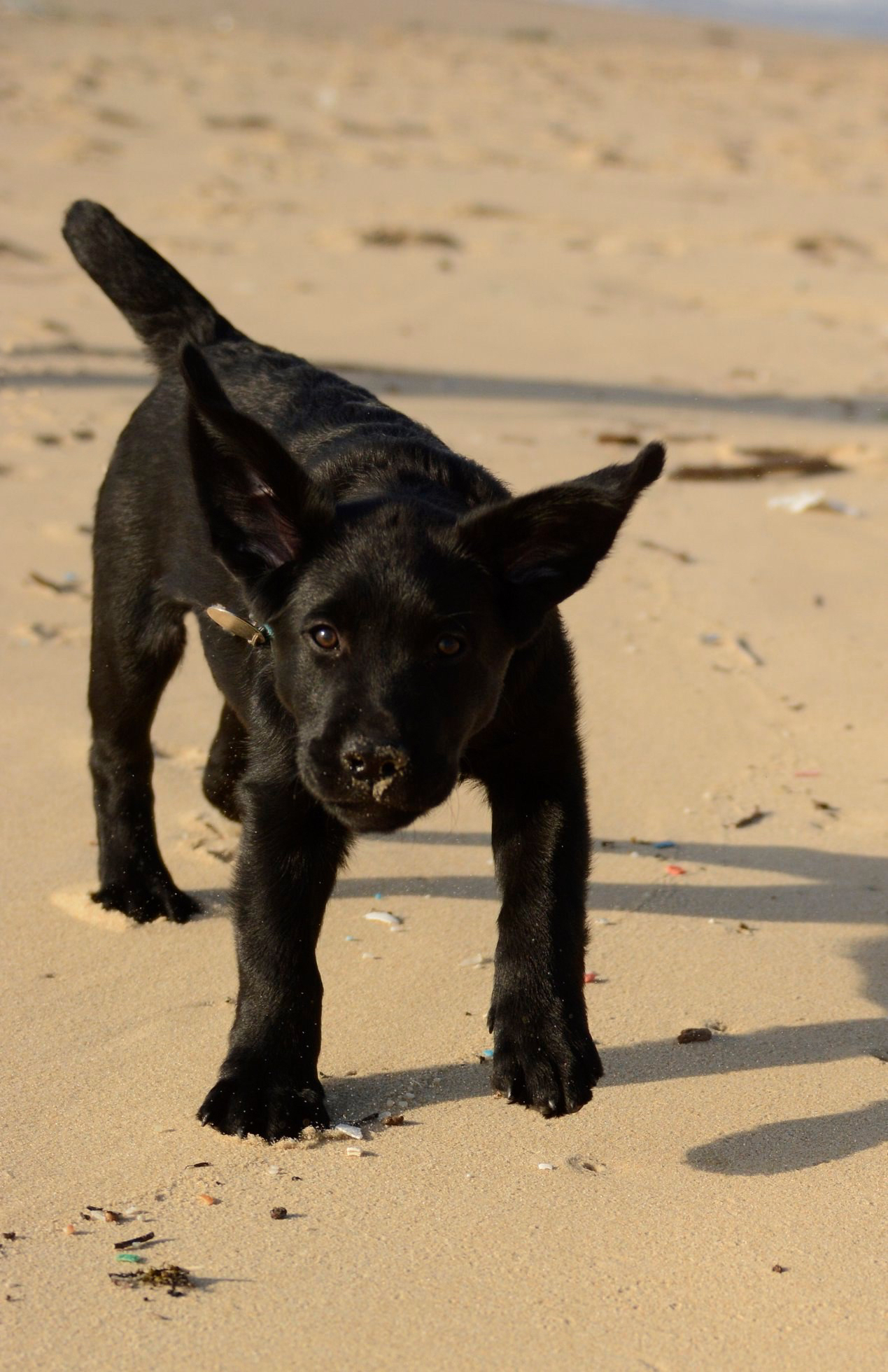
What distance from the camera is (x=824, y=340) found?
1160cm

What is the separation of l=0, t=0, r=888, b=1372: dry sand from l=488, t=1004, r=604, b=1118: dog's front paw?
107 mm

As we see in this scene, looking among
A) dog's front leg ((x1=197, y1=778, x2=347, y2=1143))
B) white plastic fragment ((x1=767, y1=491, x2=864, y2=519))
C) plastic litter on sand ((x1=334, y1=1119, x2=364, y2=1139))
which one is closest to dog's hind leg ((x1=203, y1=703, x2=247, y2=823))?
dog's front leg ((x1=197, y1=778, x2=347, y2=1143))

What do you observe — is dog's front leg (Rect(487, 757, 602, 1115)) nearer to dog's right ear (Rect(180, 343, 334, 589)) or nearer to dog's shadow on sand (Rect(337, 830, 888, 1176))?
dog's shadow on sand (Rect(337, 830, 888, 1176))

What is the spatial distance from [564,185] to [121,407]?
10.1 meters

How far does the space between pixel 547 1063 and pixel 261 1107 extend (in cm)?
55

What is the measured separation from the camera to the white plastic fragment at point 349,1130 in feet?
11.1

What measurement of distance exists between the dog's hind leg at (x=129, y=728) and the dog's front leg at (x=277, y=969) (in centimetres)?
100

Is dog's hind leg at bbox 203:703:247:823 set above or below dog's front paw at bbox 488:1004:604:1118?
below

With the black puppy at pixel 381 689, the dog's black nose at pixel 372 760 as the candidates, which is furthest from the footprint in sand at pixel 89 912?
the dog's black nose at pixel 372 760

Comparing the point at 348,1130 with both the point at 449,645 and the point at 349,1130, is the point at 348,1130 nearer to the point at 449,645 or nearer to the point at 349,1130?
the point at 349,1130

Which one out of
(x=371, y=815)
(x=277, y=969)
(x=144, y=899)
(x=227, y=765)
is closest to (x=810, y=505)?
(x=227, y=765)

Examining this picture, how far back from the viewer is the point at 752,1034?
3832mm

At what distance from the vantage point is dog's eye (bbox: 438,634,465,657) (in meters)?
3.17

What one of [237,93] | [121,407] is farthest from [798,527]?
[237,93]
